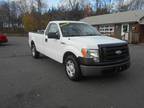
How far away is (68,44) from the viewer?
224 inches

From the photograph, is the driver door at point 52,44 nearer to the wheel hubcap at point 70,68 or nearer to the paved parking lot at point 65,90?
the paved parking lot at point 65,90

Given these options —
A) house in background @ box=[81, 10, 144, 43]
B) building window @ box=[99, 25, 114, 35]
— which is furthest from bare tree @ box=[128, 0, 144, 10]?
house in background @ box=[81, 10, 144, 43]

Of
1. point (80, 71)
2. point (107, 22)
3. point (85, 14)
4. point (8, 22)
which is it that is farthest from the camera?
point (8, 22)

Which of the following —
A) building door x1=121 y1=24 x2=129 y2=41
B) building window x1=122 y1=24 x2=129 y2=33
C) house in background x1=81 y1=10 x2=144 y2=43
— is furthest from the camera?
building window x1=122 y1=24 x2=129 y2=33

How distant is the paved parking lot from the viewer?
409 cm

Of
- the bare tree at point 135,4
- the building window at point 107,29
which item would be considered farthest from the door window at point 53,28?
the bare tree at point 135,4

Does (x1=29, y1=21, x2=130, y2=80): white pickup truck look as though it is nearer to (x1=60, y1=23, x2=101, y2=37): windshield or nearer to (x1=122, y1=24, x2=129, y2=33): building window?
(x1=60, y1=23, x2=101, y2=37): windshield

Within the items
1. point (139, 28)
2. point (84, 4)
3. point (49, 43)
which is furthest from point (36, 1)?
point (49, 43)

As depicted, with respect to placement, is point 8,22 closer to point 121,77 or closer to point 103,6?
point 103,6

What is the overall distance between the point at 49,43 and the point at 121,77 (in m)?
3.02

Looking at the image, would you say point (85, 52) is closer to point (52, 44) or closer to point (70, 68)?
point (70, 68)

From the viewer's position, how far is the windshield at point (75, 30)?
6.36 metres

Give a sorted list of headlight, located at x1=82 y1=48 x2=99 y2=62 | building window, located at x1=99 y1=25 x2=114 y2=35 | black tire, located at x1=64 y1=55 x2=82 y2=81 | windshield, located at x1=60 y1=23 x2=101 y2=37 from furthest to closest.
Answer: building window, located at x1=99 y1=25 x2=114 y2=35 < windshield, located at x1=60 y1=23 x2=101 y2=37 < black tire, located at x1=64 y1=55 x2=82 y2=81 < headlight, located at x1=82 y1=48 x2=99 y2=62

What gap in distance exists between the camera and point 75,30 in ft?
21.6
